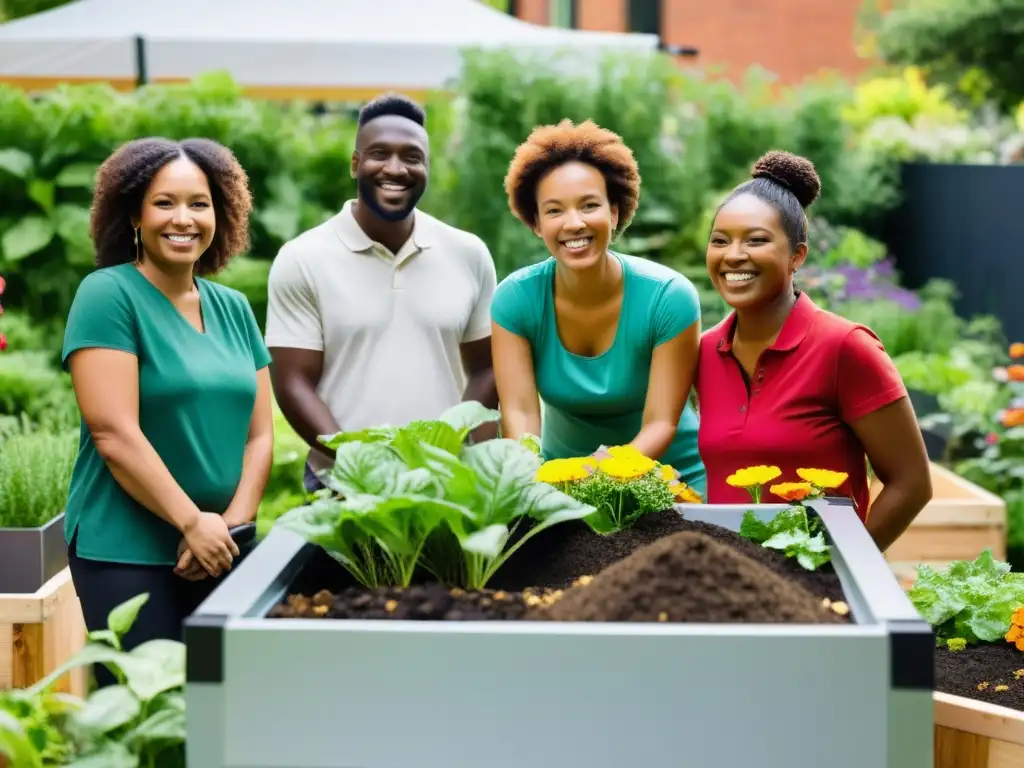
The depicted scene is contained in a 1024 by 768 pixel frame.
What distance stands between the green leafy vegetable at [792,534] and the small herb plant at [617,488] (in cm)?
17

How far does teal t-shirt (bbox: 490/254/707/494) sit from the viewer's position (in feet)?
9.92

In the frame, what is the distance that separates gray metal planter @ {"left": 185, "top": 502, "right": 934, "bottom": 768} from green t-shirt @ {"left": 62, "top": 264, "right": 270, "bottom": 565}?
1064mm

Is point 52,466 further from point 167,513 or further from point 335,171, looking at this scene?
point 335,171

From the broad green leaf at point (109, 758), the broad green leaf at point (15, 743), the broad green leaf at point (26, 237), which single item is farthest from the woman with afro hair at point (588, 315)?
the broad green leaf at point (26, 237)

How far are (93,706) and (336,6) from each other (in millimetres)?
6676

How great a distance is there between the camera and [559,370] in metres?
3.09

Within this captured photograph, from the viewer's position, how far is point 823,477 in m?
2.47

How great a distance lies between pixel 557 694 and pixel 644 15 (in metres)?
15.2

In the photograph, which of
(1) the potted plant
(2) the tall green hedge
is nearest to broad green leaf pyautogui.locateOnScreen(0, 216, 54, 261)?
(2) the tall green hedge

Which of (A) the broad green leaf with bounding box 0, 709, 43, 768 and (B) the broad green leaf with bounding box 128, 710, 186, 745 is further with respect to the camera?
(B) the broad green leaf with bounding box 128, 710, 186, 745

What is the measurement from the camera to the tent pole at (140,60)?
303 inches

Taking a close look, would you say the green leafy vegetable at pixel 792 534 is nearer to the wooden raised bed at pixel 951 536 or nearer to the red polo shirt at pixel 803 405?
the red polo shirt at pixel 803 405

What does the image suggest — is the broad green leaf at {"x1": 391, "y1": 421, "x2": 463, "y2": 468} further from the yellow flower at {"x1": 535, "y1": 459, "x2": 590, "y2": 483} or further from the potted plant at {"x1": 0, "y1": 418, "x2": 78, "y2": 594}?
the potted plant at {"x1": 0, "y1": 418, "x2": 78, "y2": 594}

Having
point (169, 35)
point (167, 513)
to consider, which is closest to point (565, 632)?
point (167, 513)
